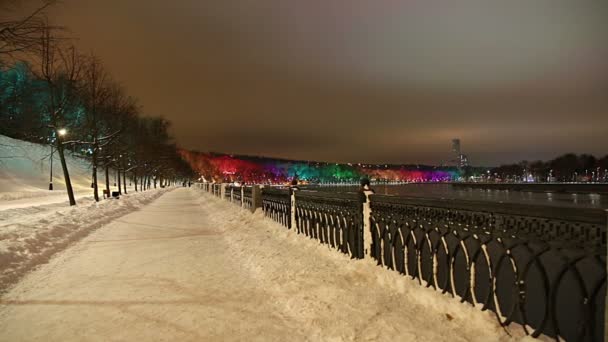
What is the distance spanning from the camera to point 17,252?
28.2ft

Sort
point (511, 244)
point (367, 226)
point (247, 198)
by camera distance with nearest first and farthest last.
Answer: point (511, 244)
point (367, 226)
point (247, 198)

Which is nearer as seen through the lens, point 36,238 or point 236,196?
point 36,238

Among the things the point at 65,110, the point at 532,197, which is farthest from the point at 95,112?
the point at 532,197

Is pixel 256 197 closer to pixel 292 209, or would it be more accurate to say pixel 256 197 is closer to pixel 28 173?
pixel 292 209

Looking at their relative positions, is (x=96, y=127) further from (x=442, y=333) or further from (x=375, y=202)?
(x=442, y=333)

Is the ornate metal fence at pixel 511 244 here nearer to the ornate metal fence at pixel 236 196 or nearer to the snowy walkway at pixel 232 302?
the snowy walkway at pixel 232 302

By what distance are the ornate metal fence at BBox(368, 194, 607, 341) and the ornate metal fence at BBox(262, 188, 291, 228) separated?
5.33m

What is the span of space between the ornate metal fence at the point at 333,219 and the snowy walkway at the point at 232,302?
1.21 ft

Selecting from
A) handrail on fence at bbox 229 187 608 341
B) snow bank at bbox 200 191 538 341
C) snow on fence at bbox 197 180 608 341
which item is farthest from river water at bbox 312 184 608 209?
snow bank at bbox 200 191 538 341

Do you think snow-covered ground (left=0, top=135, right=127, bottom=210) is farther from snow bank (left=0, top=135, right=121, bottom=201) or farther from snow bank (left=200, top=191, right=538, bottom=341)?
snow bank (left=200, top=191, right=538, bottom=341)

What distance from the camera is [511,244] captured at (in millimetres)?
4230

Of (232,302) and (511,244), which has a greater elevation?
(511,244)

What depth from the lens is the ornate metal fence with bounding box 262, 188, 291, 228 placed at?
12238 mm

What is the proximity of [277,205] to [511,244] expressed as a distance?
969 centimetres
